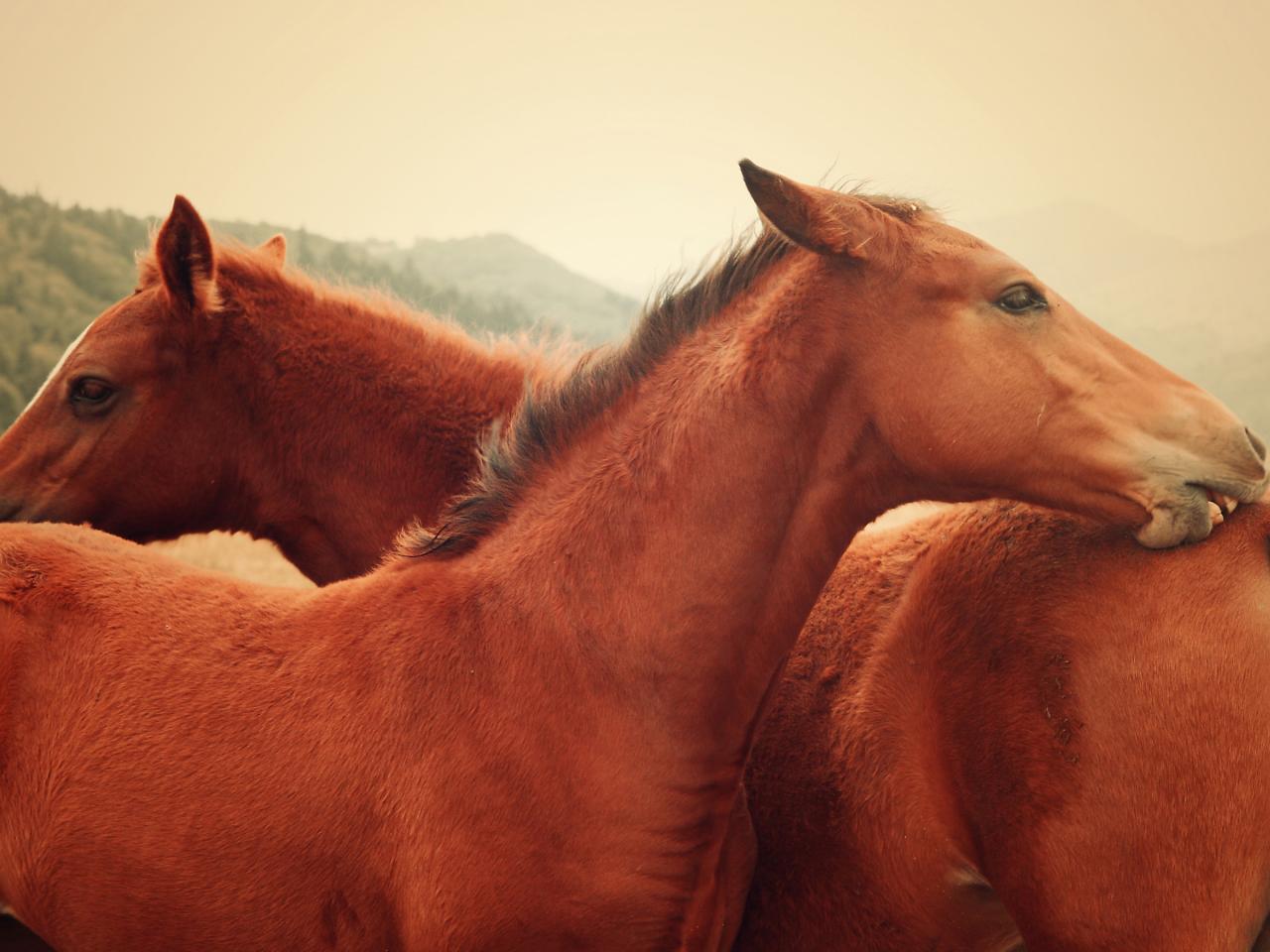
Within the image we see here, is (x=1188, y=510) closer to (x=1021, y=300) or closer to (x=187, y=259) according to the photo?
(x=1021, y=300)

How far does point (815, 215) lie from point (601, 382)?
682 mm

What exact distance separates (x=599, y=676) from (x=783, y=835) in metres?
0.93

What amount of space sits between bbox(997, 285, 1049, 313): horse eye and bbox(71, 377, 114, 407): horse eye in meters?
3.03

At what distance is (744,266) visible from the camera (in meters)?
2.67

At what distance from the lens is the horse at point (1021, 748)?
2.20 metres

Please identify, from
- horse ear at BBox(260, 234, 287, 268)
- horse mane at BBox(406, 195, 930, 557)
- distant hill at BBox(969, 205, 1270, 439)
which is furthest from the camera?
distant hill at BBox(969, 205, 1270, 439)

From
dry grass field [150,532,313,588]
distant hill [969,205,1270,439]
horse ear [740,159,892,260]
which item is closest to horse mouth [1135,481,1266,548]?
horse ear [740,159,892,260]

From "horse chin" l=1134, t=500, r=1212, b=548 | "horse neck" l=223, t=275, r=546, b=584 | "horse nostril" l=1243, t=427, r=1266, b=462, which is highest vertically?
"horse nostril" l=1243, t=427, r=1266, b=462

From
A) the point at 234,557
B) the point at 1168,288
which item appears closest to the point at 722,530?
the point at 234,557

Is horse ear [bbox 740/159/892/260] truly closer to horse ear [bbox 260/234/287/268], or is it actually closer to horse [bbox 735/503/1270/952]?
horse [bbox 735/503/1270/952]

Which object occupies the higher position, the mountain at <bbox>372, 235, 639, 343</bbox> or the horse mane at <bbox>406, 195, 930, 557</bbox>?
the horse mane at <bbox>406, 195, 930, 557</bbox>

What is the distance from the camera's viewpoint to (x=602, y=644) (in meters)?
2.44

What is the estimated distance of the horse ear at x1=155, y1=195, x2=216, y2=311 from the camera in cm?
348

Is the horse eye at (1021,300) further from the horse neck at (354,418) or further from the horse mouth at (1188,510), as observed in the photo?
the horse neck at (354,418)
